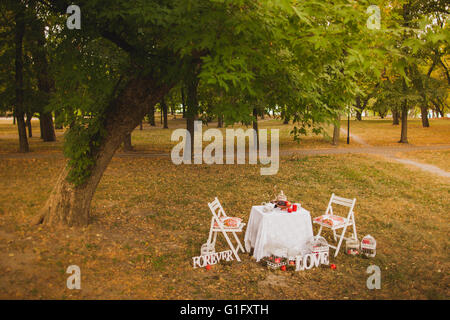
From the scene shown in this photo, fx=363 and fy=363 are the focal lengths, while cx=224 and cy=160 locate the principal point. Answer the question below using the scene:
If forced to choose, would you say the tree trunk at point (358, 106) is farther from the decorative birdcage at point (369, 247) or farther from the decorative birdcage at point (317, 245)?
the decorative birdcage at point (317, 245)

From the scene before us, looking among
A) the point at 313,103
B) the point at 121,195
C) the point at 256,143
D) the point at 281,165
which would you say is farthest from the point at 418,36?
the point at 256,143

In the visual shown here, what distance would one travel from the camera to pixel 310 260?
22.8 ft

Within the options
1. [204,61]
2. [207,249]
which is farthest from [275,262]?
[204,61]

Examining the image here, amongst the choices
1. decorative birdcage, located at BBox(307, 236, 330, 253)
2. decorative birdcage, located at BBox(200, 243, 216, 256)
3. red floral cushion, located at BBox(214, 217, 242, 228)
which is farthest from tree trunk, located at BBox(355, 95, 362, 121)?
decorative birdcage, located at BBox(200, 243, 216, 256)

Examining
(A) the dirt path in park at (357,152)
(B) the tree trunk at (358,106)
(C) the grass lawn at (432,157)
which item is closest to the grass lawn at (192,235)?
(A) the dirt path in park at (357,152)

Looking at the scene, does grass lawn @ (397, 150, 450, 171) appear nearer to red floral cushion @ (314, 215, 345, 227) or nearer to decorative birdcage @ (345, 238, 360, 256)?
decorative birdcage @ (345, 238, 360, 256)

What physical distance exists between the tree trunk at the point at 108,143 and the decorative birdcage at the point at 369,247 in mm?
5315

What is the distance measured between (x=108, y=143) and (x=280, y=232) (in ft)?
13.6

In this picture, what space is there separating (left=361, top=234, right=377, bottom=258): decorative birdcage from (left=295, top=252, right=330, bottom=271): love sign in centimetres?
102

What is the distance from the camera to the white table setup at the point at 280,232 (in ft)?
23.3

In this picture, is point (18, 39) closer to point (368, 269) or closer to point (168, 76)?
point (168, 76)

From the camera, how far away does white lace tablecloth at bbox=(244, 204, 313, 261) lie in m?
7.10

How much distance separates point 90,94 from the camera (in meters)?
8.54

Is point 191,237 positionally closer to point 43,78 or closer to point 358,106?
point 43,78
